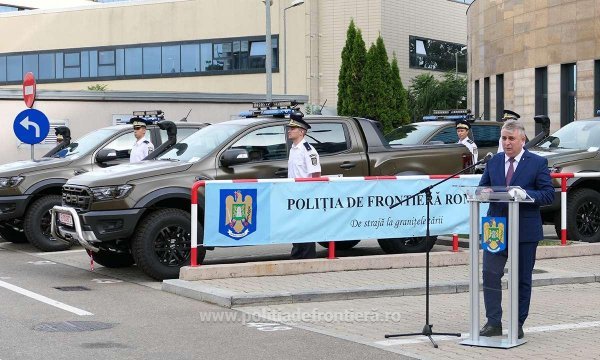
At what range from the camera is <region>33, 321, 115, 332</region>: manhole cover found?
892 centimetres

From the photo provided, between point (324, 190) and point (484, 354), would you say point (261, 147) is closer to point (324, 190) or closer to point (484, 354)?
point (324, 190)

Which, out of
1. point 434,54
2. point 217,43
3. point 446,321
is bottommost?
point 446,321

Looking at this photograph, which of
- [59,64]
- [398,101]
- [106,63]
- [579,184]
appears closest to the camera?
[579,184]

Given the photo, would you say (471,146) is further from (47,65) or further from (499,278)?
(47,65)

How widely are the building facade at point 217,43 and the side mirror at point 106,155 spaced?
34100mm

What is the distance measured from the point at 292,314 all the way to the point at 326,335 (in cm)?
106

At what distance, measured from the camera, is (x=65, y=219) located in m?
12.2

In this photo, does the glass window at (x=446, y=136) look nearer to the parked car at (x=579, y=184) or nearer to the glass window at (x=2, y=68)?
the parked car at (x=579, y=184)

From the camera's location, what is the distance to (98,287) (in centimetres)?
1168

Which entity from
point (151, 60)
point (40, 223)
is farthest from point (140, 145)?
point (151, 60)

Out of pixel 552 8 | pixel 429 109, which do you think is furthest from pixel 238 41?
pixel 552 8

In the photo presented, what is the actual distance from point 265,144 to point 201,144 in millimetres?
804

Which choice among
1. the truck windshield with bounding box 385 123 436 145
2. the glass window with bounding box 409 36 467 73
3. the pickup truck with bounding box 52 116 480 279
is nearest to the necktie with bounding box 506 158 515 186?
the pickup truck with bounding box 52 116 480 279

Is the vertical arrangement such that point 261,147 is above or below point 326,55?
below
